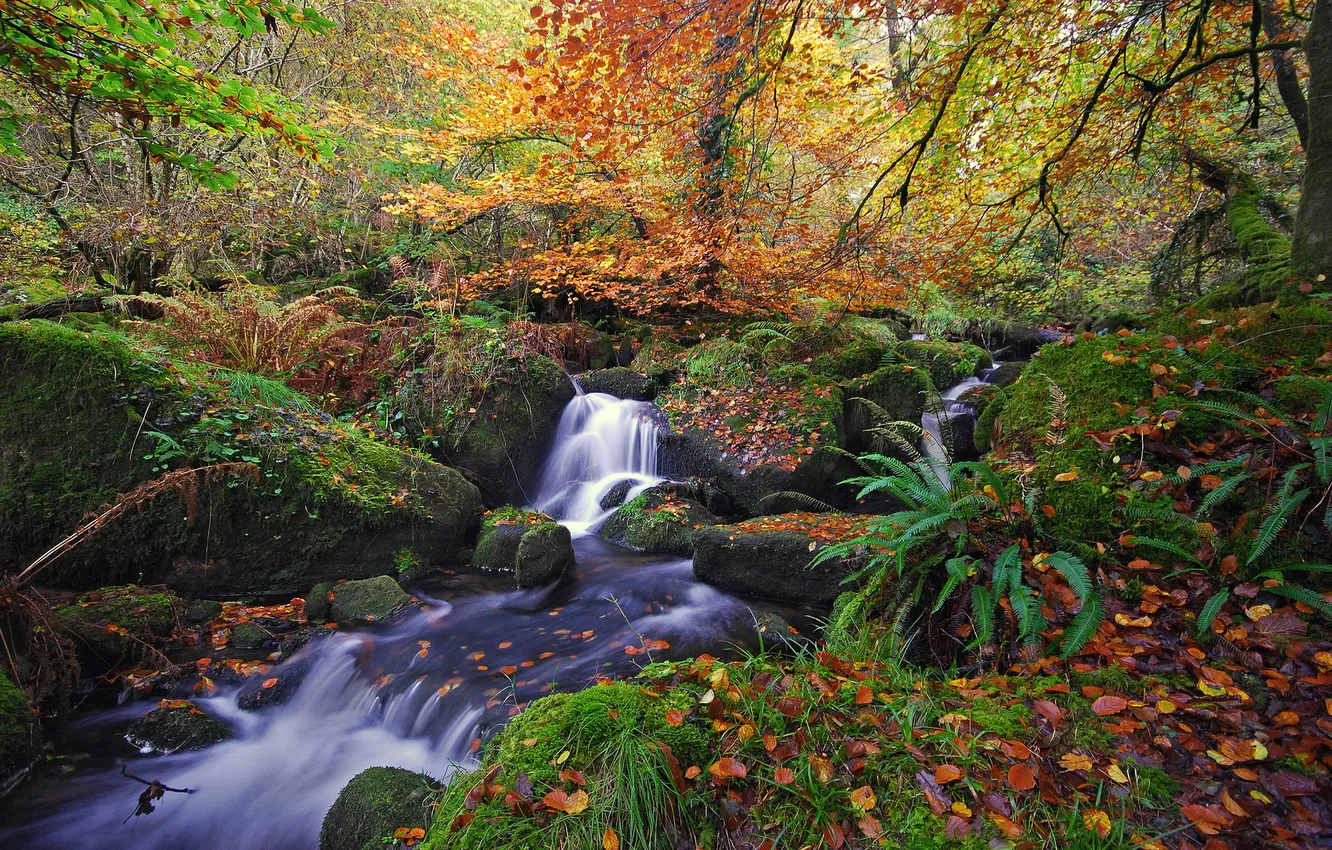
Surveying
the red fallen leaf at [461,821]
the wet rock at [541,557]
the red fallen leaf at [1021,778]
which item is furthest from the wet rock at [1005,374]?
the red fallen leaf at [461,821]

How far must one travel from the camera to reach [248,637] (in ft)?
16.3

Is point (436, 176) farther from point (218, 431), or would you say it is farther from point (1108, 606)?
point (1108, 606)

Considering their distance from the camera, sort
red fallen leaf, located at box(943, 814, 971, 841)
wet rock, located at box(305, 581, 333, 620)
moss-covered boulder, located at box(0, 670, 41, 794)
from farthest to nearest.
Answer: wet rock, located at box(305, 581, 333, 620), moss-covered boulder, located at box(0, 670, 41, 794), red fallen leaf, located at box(943, 814, 971, 841)

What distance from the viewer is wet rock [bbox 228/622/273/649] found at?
4910 mm

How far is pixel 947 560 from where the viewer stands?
288 cm

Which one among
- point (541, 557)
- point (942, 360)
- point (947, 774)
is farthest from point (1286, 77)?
point (541, 557)

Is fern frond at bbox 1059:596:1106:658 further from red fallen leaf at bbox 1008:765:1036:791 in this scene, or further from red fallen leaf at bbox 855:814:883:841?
red fallen leaf at bbox 855:814:883:841

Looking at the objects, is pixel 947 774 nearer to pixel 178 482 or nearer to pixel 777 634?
pixel 777 634

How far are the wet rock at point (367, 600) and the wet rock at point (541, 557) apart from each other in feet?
4.02

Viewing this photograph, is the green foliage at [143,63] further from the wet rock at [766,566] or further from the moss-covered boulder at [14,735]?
the wet rock at [766,566]

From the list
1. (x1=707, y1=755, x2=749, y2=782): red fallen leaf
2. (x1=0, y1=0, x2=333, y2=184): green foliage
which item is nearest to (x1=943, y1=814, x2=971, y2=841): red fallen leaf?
(x1=707, y1=755, x2=749, y2=782): red fallen leaf

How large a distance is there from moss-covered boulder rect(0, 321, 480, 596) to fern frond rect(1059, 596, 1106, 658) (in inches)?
256

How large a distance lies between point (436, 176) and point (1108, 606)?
13963mm

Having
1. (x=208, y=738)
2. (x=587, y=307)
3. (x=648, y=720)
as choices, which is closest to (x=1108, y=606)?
(x=648, y=720)
